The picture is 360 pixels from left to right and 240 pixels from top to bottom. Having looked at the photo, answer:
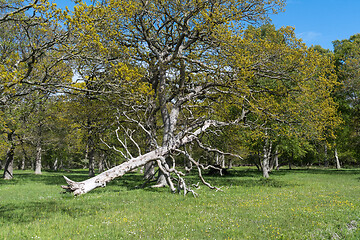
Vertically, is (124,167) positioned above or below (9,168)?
above

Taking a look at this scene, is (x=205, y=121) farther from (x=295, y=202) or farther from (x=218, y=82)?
(x=295, y=202)

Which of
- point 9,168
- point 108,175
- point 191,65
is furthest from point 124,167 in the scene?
point 9,168

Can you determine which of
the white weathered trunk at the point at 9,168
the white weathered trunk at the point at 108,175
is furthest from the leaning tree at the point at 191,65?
the white weathered trunk at the point at 9,168

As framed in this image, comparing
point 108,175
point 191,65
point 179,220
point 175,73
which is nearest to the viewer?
point 179,220

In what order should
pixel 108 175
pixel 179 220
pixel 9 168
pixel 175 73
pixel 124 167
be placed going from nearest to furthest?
1. pixel 179 220
2. pixel 108 175
3. pixel 124 167
4. pixel 175 73
5. pixel 9 168

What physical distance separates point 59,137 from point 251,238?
1501 inches

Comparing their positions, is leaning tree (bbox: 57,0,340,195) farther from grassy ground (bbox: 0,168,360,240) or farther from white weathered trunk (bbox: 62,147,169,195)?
grassy ground (bbox: 0,168,360,240)

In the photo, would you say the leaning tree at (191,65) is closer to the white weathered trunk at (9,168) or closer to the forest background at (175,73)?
the forest background at (175,73)

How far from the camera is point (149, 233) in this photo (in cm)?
760

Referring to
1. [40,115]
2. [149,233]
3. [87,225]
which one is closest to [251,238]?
[149,233]

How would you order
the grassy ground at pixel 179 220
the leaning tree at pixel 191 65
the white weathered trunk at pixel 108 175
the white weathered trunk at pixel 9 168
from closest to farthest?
the grassy ground at pixel 179 220
the white weathered trunk at pixel 108 175
the leaning tree at pixel 191 65
the white weathered trunk at pixel 9 168

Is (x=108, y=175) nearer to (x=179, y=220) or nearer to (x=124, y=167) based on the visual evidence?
(x=124, y=167)

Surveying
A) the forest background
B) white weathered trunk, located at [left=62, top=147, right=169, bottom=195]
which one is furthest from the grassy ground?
the forest background

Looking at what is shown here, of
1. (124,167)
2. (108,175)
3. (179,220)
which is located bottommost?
(179,220)
